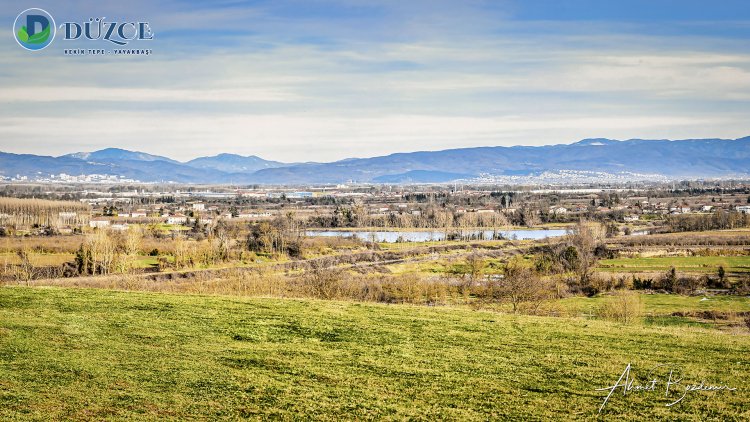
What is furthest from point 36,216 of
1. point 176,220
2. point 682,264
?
point 682,264

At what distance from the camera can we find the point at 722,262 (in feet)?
212

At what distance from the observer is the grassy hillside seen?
10422 millimetres

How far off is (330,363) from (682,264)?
59629 millimetres

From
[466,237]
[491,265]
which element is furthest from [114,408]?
[466,237]

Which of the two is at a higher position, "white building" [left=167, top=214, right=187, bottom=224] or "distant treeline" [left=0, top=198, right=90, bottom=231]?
"distant treeline" [left=0, top=198, right=90, bottom=231]

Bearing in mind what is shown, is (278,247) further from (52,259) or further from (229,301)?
(229,301)

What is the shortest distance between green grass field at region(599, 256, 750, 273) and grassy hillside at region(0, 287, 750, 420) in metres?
47.5

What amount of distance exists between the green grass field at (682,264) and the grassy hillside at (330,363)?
1868 inches

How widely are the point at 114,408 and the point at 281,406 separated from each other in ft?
7.84

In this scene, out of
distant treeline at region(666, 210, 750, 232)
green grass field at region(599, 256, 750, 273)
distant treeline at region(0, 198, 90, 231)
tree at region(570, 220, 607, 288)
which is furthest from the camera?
distant treeline at region(666, 210, 750, 232)
